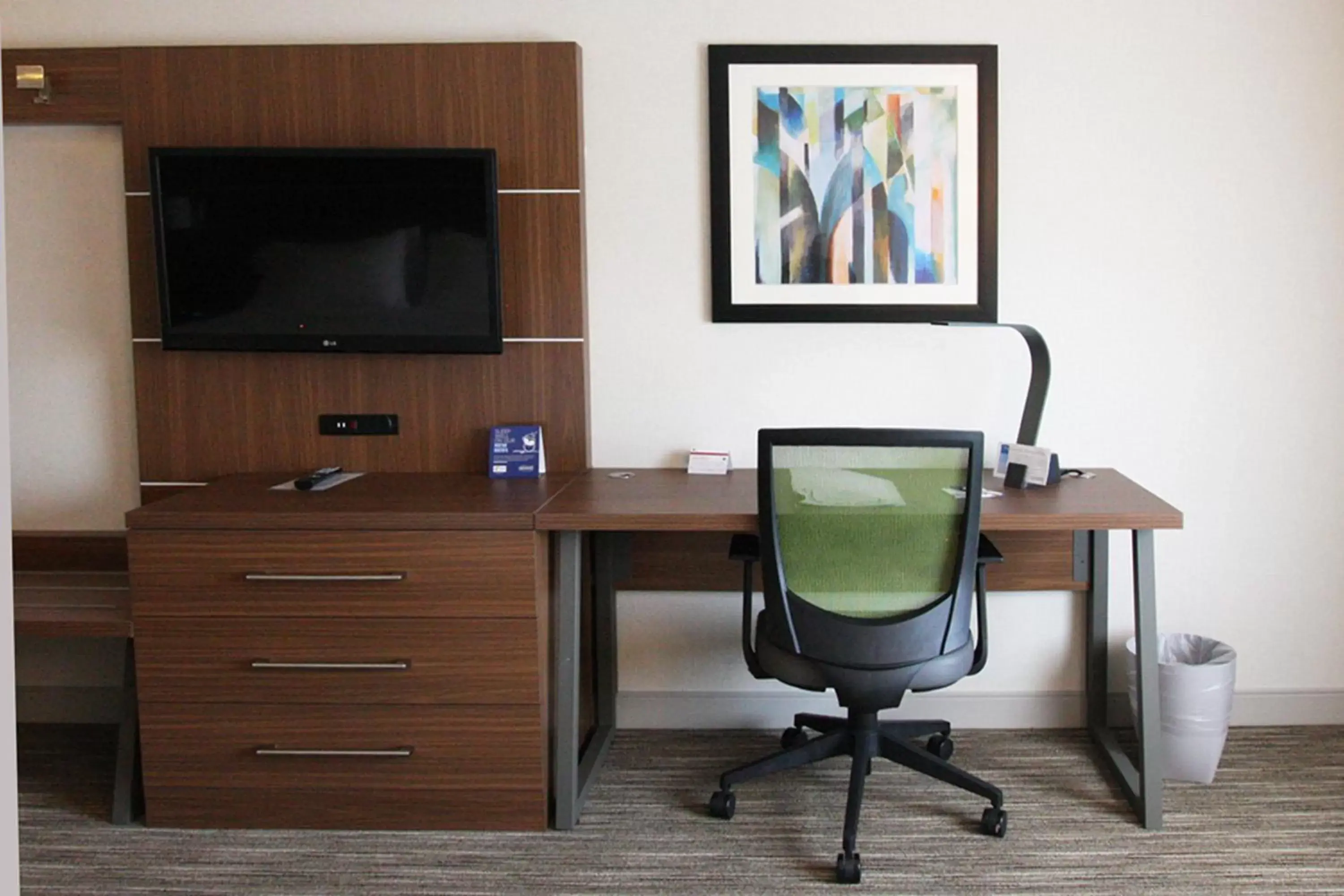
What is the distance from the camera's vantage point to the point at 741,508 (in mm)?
2828

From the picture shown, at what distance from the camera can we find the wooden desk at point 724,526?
2.75 m

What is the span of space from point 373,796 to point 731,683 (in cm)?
111

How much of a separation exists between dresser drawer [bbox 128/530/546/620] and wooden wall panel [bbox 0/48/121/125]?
4.31ft

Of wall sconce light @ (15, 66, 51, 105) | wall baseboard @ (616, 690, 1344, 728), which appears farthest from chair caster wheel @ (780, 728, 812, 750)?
wall sconce light @ (15, 66, 51, 105)

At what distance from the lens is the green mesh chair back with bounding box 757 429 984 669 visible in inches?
102

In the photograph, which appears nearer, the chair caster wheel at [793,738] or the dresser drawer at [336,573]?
the dresser drawer at [336,573]

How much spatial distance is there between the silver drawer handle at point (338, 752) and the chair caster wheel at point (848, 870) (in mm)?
1031

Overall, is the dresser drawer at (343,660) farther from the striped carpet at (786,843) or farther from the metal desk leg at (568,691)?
the striped carpet at (786,843)

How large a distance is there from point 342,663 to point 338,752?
0.22 meters

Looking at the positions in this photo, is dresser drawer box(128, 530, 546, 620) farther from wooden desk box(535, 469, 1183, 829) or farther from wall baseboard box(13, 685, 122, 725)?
wall baseboard box(13, 685, 122, 725)

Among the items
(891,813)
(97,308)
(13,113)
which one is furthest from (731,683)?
(13,113)

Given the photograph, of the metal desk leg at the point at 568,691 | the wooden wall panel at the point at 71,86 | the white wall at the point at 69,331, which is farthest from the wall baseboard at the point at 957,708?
the wooden wall panel at the point at 71,86

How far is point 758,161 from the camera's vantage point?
335cm

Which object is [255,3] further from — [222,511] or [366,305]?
[222,511]
